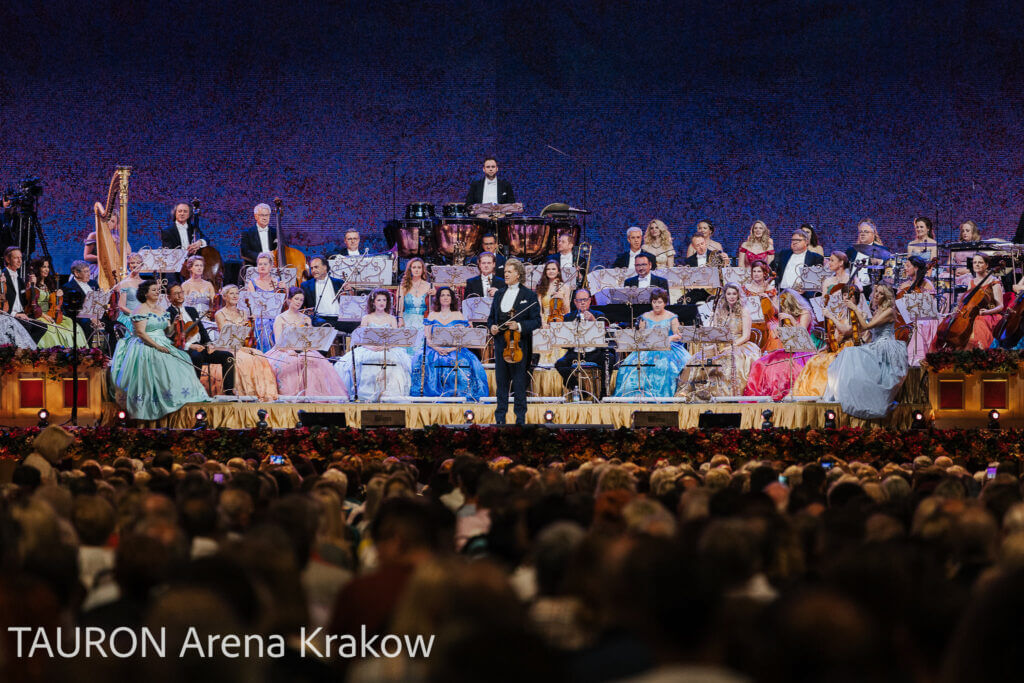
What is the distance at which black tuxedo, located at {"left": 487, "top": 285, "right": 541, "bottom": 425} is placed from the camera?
11.5 metres

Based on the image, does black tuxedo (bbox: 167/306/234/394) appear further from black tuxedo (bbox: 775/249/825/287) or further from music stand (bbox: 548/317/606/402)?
black tuxedo (bbox: 775/249/825/287)

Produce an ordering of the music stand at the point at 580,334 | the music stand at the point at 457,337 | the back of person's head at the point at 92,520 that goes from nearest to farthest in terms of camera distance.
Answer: the back of person's head at the point at 92,520 < the music stand at the point at 457,337 < the music stand at the point at 580,334

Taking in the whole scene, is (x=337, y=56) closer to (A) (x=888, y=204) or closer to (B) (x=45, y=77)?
(B) (x=45, y=77)

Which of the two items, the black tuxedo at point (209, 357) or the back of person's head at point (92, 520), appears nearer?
the back of person's head at point (92, 520)

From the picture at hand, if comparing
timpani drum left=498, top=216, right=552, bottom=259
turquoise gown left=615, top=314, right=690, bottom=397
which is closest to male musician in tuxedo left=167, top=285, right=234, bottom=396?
timpani drum left=498, top=216, right=552, bottom=259

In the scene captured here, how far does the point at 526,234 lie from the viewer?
14391mm

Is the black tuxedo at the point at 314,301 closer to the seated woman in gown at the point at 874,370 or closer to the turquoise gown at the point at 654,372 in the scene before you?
the turquoise gown at the point at 654,372

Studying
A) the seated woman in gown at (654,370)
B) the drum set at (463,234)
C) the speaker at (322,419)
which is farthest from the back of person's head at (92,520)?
the drum set at (463,234)

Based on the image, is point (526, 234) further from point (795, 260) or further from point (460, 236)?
point (795, 260)

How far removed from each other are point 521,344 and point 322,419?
216cm

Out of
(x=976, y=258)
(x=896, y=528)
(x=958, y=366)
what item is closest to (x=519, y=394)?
(x=958, y=366)

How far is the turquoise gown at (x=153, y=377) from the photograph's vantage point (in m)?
12.5

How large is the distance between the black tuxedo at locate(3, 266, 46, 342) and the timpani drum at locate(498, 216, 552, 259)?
5.68 meters

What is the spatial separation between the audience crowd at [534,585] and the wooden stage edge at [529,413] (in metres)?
7.17
